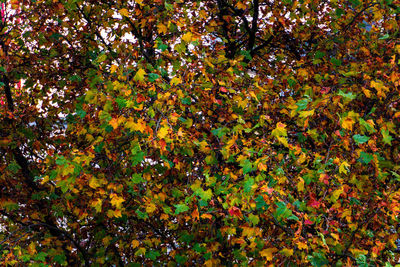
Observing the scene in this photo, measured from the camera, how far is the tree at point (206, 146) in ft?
14.6

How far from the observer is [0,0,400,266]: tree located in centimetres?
446

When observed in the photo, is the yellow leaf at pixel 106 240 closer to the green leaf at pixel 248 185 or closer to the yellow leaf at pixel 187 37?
the green leaf at pixel 248 185

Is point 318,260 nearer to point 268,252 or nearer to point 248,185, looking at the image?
point 268,252

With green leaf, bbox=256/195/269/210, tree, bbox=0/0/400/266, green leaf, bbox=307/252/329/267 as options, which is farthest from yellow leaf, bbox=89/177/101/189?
green leaf, bbox=307/252/329/267

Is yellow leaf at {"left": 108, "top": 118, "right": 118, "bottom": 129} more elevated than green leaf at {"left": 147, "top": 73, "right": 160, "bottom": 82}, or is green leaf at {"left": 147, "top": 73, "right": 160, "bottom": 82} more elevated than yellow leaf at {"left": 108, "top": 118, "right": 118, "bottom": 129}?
green leaf at {"left": 147, "top": 73, "right": 160, "bottom": 82}

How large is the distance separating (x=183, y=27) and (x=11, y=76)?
2855 mm

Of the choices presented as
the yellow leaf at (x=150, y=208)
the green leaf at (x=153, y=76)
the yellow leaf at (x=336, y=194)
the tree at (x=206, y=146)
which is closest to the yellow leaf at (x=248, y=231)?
the tree at (x=206, y=146)

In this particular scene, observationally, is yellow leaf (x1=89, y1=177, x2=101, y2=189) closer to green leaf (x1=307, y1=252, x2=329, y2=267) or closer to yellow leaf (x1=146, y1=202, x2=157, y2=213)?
yellow leaf (x1=146, y1=202, x2=157, y2=213)

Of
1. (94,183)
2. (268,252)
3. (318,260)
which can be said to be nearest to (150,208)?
(94,183)

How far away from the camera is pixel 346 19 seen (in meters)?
6.60

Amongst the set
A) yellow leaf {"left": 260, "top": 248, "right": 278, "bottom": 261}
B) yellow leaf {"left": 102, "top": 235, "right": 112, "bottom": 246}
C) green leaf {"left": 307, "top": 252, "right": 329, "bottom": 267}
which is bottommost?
green leaf {"left": 307, "top": 252, "right": 329, "bottom": 267}

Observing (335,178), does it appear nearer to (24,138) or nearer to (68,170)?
(68,170)

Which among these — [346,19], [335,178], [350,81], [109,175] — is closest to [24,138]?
[109,175]

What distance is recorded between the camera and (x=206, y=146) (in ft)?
17.9
